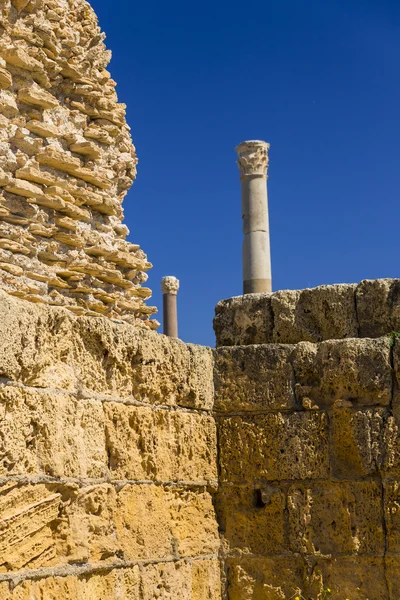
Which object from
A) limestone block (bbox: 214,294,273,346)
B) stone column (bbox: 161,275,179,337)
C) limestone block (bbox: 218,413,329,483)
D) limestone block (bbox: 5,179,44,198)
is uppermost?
stone column (bbox: 161,275,179,337)

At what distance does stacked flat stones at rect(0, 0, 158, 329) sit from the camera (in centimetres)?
825

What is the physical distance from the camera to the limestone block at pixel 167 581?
4461 mm

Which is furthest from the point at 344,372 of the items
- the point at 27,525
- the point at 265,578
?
the point at 27,525

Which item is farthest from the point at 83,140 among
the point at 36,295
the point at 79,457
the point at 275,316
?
the point at 79,457

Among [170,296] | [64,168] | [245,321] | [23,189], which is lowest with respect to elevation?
[245,321]

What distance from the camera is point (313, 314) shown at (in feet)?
17.4

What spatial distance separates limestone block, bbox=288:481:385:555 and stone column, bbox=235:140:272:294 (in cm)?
1175

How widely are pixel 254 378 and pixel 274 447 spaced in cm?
39

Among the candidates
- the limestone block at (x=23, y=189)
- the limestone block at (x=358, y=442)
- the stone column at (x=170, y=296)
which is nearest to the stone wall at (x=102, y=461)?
the limestone block at (x=358, y=442)

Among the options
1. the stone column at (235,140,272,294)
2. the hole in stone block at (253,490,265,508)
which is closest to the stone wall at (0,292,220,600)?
the hole in stone block at (253,490,265,508)

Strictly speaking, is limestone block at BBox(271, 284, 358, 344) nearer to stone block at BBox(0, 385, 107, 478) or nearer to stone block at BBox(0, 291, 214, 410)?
stone block at BBox(0, 291, 214, 410)

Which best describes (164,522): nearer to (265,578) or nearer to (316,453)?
(265,578)

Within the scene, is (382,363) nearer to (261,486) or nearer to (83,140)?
(261,486)

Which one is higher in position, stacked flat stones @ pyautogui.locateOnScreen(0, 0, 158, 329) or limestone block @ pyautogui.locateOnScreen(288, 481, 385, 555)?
stacked flat stones @ pyautogui.locateOnScreen(0, 0, 158, 329)
